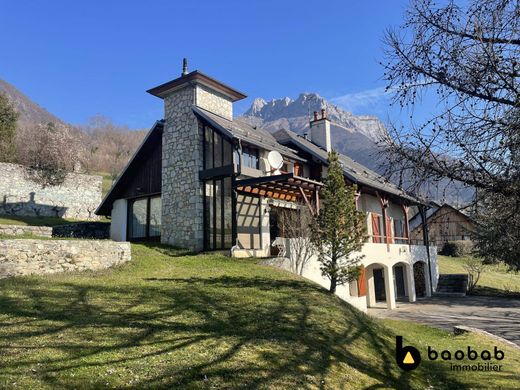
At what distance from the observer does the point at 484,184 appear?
441 cm

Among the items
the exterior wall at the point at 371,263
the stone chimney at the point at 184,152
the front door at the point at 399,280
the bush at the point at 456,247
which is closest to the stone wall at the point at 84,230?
the stone chimney at the point at 184,152

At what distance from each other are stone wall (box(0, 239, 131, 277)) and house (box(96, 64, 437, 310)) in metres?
4.65

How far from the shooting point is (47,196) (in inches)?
1139

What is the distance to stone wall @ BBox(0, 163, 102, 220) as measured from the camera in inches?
1057

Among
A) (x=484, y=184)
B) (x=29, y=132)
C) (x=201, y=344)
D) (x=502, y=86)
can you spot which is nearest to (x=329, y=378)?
(x=201, y=344)

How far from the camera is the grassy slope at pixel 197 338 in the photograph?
5797 millimetres

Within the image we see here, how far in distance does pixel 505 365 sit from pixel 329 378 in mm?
5528

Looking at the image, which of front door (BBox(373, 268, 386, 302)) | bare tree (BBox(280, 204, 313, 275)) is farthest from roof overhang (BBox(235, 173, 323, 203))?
front door (BBox(373, 268, 386, 302))

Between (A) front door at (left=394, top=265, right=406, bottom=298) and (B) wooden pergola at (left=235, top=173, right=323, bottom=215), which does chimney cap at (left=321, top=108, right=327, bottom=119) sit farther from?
(A) front door at (left=394, top=265, right=406, bottom=298)

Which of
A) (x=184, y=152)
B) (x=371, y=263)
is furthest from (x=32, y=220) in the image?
(x=371, y=263)

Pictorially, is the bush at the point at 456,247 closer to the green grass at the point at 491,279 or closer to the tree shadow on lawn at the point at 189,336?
the green grass at the point at 491,279

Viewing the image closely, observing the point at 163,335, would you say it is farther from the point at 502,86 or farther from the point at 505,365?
the point at 505,365

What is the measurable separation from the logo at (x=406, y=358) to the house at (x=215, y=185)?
7.32 meters

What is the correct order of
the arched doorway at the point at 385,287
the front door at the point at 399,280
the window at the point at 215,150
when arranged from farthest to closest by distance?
the front door at the point at 399,280 < the arched doorway at the point at 385,287 < the window at the point at 215,150
